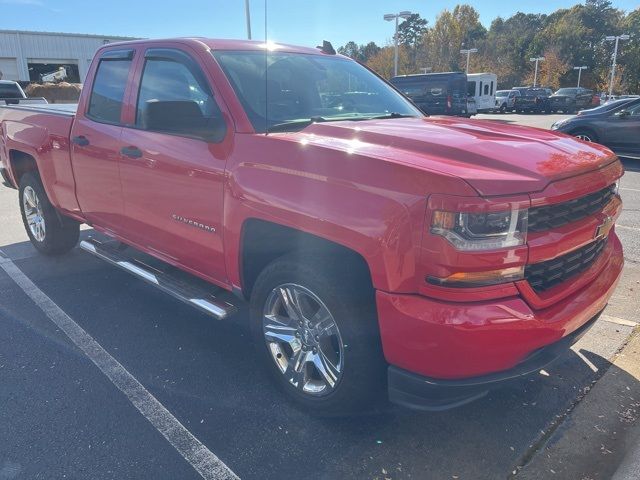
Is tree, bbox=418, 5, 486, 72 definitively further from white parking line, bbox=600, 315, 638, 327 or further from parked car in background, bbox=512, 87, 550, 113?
white parking line, bbox=600, 315, 638, 327

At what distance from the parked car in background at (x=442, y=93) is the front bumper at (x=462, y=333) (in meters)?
20.8

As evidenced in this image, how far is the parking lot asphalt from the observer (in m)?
2.55

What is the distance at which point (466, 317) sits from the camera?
214 cm

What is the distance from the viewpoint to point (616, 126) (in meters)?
11.4

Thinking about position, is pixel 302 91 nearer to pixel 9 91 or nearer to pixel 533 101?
pixel 9 91

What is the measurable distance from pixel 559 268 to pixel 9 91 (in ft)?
70.8

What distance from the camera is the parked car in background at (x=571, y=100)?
36.4 metres

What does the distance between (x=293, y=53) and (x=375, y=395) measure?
2.50 m

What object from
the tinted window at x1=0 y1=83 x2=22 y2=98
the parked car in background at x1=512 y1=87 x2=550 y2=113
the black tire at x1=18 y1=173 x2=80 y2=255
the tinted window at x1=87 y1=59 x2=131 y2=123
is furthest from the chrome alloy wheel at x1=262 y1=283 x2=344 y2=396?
the parked car in background at x1=512 y1=87 x2=550 y2=113

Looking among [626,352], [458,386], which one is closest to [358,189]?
[458,386]

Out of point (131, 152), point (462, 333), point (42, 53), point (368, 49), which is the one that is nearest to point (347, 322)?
point (462, 333)

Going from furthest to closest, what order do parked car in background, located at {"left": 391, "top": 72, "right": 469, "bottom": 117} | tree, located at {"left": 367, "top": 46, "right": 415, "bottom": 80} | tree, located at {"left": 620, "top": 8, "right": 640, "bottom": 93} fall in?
tree, located at {"left": 620, "top": 8, "right": 640, "bottom": 93}
tree, located at {"left": 367, "top": 46, "right": 415, "bottom": 80}
parked car in background, located at {"left": 391, "top": 72, "right": 469, "bottom": 117}

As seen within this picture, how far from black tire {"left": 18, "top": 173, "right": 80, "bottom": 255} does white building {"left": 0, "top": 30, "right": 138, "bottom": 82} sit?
39823 mm

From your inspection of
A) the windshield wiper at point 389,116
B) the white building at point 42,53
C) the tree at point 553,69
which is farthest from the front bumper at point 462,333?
the tree at point 553,69
